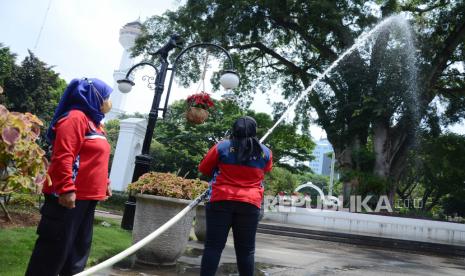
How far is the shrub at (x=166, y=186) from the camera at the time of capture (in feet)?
15.6

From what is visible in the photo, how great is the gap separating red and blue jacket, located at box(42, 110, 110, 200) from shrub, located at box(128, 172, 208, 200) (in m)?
1.74

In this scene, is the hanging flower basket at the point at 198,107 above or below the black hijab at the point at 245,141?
above

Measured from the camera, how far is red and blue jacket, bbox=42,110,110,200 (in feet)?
8.41

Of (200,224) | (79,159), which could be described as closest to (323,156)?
(200,224)

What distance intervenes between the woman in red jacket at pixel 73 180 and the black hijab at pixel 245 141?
98cm

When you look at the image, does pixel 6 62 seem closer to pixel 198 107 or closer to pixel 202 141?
pixel 202 141

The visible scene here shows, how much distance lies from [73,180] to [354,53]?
57.1ft

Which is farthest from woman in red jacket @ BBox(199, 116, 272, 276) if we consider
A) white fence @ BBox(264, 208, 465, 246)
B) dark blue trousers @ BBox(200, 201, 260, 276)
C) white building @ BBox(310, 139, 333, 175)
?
white building @ BBox(310, 139, 333, 175)

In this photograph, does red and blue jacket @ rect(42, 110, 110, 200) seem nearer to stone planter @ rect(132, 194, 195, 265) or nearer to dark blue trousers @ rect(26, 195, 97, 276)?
dark blue trousers @ rect(26, 195, 97, 276)

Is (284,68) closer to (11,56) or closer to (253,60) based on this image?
(253,60)

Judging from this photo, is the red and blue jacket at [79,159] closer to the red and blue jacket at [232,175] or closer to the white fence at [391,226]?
the red and blue jacket at [232,175]

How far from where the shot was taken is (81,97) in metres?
2.89

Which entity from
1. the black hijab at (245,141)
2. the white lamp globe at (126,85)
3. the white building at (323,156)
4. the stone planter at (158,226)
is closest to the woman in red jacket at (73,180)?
the black hijab at (245,141)

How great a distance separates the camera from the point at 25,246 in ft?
14.2
